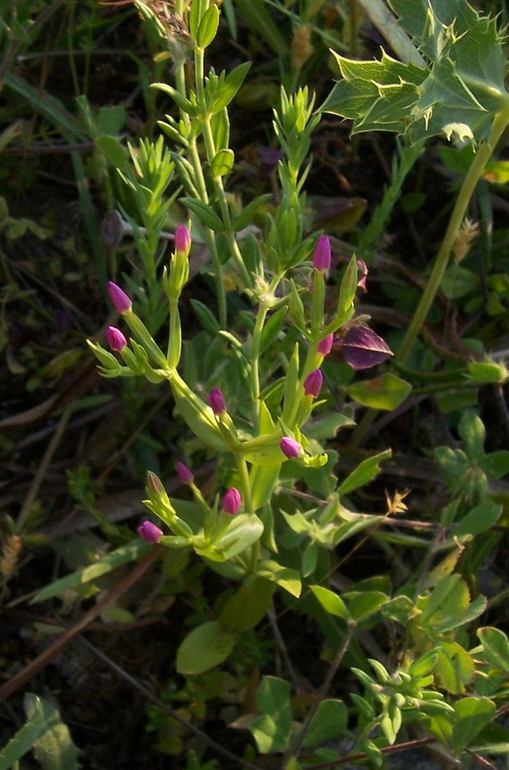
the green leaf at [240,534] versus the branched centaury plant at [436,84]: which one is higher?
the branched centaury plant at [436,84]

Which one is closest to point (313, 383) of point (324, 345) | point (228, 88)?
point (324, 345)

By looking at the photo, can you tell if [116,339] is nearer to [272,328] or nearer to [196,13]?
[272,328]

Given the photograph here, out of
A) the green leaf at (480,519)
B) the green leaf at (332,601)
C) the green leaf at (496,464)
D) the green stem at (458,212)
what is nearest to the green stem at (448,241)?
the green stem at (458,212)

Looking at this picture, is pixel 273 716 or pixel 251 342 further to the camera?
pixel 273 716

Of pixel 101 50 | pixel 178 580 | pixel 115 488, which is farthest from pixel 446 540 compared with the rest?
pixel 101 50

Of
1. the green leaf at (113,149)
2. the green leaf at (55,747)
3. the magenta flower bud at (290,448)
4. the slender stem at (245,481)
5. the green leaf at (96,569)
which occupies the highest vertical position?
the green leaf at (113,149)

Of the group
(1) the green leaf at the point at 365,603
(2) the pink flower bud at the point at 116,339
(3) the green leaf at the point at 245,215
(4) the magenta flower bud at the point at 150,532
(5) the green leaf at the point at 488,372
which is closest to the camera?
(2) the pink flower bud at the point at 116,339

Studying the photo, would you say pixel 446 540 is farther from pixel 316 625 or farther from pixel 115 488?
pixel 115 488

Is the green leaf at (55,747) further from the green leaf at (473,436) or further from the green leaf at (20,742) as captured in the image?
the green leaf at (473,436)

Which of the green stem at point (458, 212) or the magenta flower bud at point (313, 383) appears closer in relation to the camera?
the magenta flower bud at point (313, 383)
